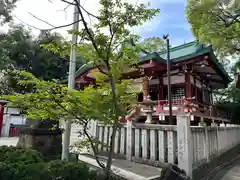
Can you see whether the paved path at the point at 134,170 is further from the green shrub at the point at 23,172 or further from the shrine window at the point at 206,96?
the shrine window at the point at 206,96

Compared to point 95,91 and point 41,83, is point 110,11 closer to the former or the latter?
point 95,91

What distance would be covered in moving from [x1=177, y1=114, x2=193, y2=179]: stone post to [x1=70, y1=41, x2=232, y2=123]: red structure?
12.7 ft

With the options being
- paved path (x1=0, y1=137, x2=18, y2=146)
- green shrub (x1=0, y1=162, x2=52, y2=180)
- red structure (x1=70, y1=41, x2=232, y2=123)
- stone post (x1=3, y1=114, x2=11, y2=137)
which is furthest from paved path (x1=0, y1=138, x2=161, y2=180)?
stone post (x1=3, y1=114, x2=11, y2=137)

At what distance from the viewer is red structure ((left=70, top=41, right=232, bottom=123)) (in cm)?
881

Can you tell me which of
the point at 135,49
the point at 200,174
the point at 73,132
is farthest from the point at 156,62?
the point at 135,49

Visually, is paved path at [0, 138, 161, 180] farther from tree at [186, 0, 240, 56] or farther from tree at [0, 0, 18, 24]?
tree at [0, 0, 18, 24]

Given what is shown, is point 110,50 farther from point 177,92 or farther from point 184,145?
point 177,92

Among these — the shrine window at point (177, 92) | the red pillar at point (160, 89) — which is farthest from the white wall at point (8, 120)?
the shrine window at point (177, 92)

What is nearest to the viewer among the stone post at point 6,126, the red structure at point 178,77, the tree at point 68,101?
the tree at point 68,101

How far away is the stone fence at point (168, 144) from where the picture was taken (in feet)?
12.4

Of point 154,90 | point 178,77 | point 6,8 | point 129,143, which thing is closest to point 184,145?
point 129,143

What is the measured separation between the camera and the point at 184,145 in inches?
147

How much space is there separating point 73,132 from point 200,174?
6161mm

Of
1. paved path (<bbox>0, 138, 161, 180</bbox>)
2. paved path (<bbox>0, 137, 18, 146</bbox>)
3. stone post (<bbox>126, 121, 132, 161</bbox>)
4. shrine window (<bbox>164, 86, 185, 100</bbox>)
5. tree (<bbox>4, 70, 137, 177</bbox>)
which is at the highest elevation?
shrine window (<bbox>164, 86, 185, 100</bbox>)
